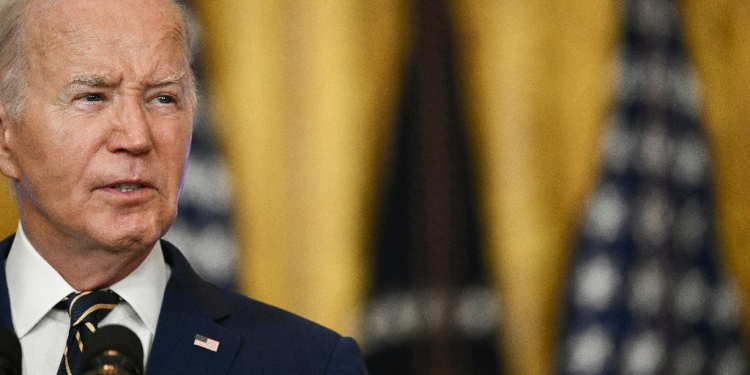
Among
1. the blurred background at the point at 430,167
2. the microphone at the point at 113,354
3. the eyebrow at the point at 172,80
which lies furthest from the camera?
the blurred background at the point at 430,167

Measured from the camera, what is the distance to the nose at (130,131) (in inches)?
61.2

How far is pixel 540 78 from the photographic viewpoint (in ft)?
11.4

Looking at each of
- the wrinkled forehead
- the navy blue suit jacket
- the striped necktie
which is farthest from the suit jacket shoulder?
the wrinkled forehead

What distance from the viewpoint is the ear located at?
1.68 metres

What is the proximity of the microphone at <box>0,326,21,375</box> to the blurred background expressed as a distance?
66.9 inches

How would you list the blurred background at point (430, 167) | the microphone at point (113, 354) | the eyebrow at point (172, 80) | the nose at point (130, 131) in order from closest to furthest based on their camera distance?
1. the microphone at point (113, 354)
2. the nose at point (130, 131)
3. the eyebrow at point (172, 80)
4. the blurred background at point (430, 167)

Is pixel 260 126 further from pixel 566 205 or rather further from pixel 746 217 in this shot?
pixel 746 217

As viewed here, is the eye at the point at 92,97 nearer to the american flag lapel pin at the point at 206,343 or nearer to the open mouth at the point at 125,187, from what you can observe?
the open mouth at the point at 125,187

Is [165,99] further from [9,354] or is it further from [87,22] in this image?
[9,354]

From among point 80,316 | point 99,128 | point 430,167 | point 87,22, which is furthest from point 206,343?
point 430,167

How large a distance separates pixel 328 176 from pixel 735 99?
186 cm

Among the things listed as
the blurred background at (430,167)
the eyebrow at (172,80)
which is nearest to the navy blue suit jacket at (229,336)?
the eyebrow at (172,80)

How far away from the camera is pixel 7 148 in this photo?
171cm

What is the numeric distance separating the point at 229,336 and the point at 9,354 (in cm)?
57
